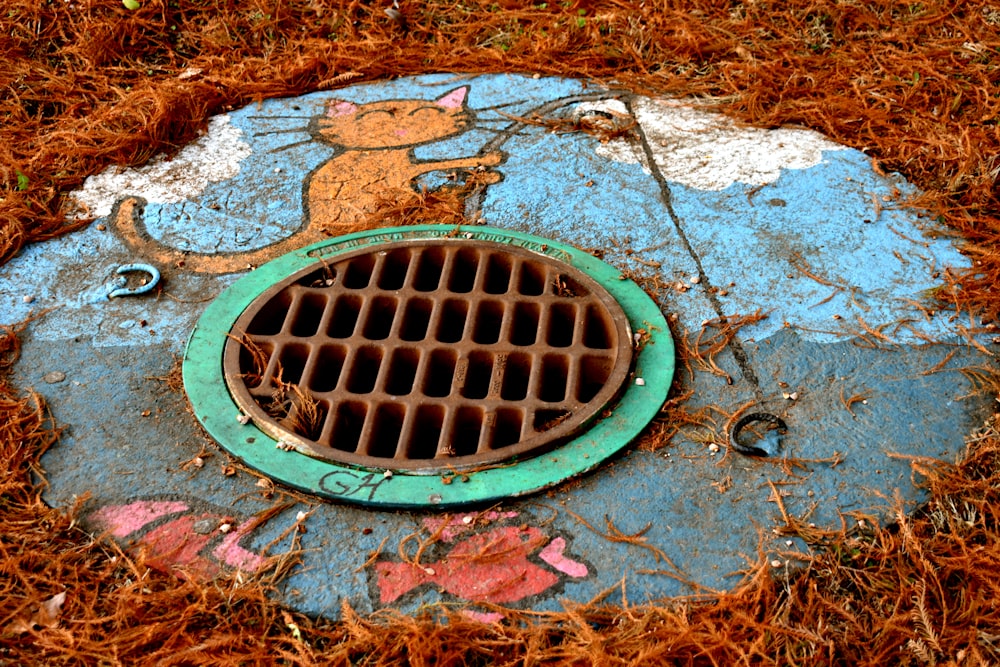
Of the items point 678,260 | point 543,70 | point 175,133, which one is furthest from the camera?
point 543,70

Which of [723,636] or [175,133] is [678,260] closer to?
[723,636]

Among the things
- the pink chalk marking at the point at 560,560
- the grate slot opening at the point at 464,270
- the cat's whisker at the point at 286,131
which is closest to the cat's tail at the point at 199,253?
the grate slot opening at the point at 464,270

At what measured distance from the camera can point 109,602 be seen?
5.17 feet

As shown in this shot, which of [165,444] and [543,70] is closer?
[165,444]

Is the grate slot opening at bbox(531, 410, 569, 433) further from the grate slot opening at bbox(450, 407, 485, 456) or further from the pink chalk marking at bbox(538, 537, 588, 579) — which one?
the pink chalk marking at bbox(538, 537, 588, 579)

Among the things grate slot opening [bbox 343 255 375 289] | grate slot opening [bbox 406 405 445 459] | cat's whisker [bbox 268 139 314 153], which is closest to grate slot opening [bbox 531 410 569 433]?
grate slot opening [bbox 406 405 445 459]

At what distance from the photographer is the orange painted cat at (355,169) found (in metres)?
2.37

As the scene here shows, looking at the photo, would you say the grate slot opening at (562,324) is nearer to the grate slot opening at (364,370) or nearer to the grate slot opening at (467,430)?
the grate slot opening at (467,430)

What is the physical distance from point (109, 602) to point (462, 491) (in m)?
0.68

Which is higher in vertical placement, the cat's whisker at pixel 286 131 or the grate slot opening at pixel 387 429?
the cat's whisker at pixel 286 131

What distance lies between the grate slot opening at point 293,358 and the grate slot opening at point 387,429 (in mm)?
252

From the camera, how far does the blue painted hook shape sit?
2.24 metres

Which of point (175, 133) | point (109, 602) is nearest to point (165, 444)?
point (109, 602)

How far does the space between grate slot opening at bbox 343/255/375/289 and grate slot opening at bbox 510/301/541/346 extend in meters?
0.41
